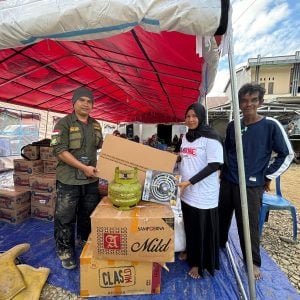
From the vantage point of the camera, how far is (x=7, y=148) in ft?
18.9

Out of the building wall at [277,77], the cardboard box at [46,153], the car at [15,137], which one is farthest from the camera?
the building wall at [277,77]

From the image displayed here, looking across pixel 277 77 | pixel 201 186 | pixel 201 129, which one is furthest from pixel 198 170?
pixel 277 77

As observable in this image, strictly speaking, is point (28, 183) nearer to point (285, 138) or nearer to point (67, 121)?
point (67, 121)

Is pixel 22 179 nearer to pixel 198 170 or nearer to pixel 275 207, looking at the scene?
pixel 198 170

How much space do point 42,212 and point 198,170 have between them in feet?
7.27

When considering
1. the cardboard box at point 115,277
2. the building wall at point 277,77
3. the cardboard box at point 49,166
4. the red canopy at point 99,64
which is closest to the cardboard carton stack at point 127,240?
the cardboard box at point 115,277

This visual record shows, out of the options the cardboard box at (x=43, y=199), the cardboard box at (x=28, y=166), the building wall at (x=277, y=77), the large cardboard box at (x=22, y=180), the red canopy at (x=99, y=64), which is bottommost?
the cardboard box at (x=43, y=199)

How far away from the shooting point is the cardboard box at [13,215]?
265 cm

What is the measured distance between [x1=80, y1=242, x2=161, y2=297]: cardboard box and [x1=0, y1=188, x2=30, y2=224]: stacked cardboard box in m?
1.60

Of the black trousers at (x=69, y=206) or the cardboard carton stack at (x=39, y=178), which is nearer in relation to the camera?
the black trousers at (x=69, y=206)

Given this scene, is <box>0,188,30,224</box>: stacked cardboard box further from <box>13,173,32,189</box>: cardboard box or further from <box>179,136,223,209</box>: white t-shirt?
<box>179,136,223,209</box>: white t-shirt

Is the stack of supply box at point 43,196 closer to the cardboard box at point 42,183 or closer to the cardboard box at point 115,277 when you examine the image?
the cardboard box at point 42,183

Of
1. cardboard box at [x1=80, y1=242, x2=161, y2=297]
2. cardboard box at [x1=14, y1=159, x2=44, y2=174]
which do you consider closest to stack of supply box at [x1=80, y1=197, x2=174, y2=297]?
cardboard box at [x1=80, y1=242, x2=161, y2=297]

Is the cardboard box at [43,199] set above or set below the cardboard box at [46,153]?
below
